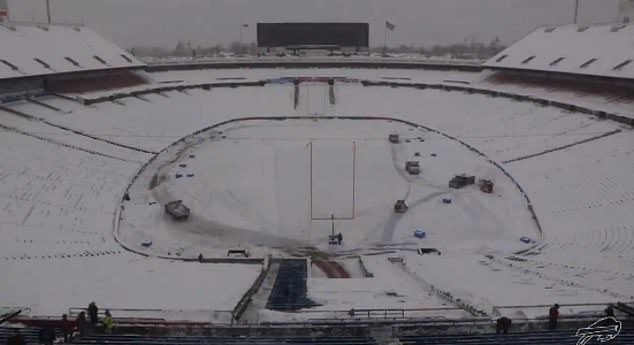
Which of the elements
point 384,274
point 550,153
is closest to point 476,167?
point 550,153

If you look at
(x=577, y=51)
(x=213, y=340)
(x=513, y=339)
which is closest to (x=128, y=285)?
(x=213, y=340)

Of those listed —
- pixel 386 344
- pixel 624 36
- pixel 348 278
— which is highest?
pixel 624 36

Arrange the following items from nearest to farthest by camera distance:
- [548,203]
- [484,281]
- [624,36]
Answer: [484,281] < [548,203] < [624,36]

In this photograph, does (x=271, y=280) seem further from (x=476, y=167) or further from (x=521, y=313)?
(x=476, y=167)

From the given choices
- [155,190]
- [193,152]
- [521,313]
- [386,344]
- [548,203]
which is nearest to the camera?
[386,344]

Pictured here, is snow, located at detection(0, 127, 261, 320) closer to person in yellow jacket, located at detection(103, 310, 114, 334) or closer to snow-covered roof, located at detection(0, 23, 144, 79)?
person in yellow jacket, located at detection(103, 310, 114, 334)

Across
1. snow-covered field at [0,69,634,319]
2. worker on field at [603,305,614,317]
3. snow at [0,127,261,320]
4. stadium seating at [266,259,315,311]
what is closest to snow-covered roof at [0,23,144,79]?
snow-covered field at [0,69,634,319]

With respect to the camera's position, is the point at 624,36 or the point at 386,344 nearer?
the point at 386,344

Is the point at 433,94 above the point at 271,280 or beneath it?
above
